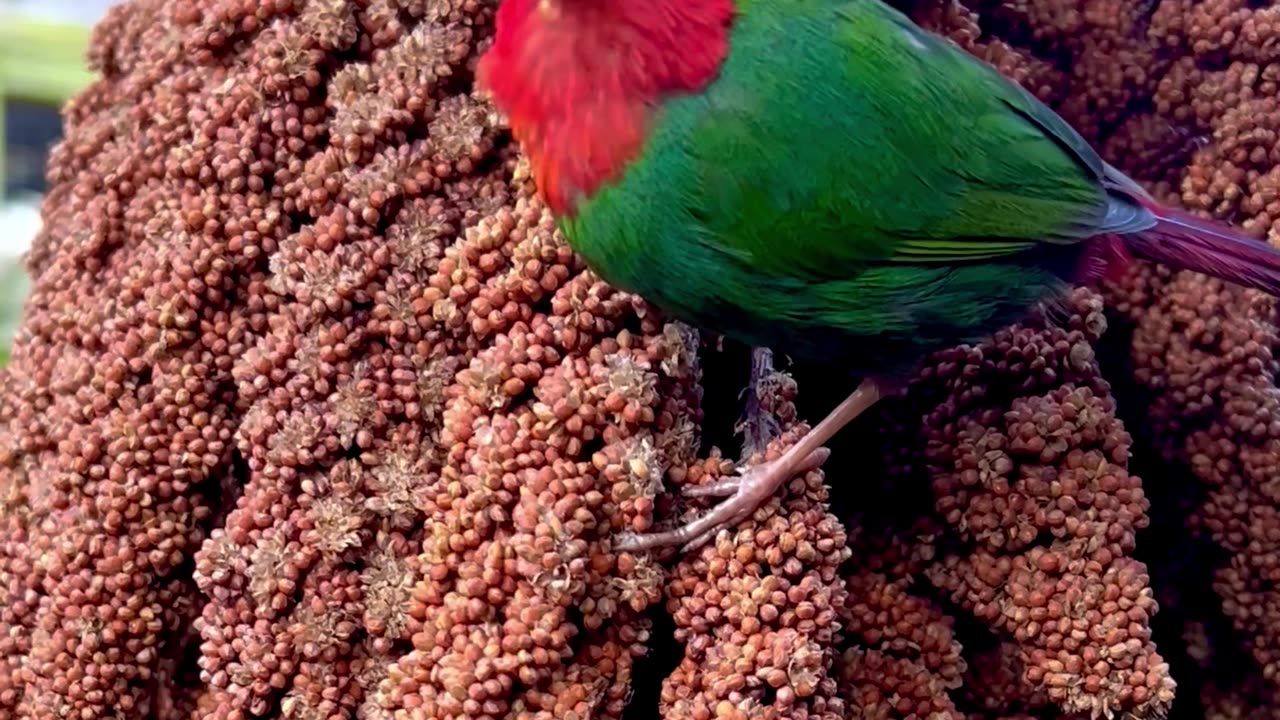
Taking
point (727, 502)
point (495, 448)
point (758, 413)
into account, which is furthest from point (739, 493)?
point (495, 448)

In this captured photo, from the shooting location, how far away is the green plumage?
1.22 metres

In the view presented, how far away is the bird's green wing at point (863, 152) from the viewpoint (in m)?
1.23

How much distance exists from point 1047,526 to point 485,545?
65 centimetres

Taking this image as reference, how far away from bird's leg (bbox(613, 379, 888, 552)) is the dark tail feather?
1.69ft

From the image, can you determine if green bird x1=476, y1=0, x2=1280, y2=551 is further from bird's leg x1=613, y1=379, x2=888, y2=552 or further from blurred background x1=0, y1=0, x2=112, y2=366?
blurred background x1=0, y1=0, x2=112, y2=366

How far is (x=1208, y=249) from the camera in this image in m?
1.35

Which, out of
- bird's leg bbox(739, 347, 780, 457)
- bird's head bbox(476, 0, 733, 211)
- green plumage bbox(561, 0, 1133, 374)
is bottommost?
bird's leg bbox(739, 347, 780, 457)

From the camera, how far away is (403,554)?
1.29m

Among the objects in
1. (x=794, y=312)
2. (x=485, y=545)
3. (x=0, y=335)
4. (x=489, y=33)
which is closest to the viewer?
(x=485, y=545)

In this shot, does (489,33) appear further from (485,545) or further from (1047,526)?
(1047,526)

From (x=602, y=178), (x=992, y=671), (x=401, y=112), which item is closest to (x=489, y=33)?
(x=401, y=112)

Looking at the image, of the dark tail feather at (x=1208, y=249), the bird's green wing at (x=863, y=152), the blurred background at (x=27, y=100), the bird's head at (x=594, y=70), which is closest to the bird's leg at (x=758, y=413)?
the bird's green wing at (x=863, y=152)

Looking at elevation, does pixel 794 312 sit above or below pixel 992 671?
above

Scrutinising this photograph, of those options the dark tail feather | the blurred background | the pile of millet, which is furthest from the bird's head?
the blurred background
